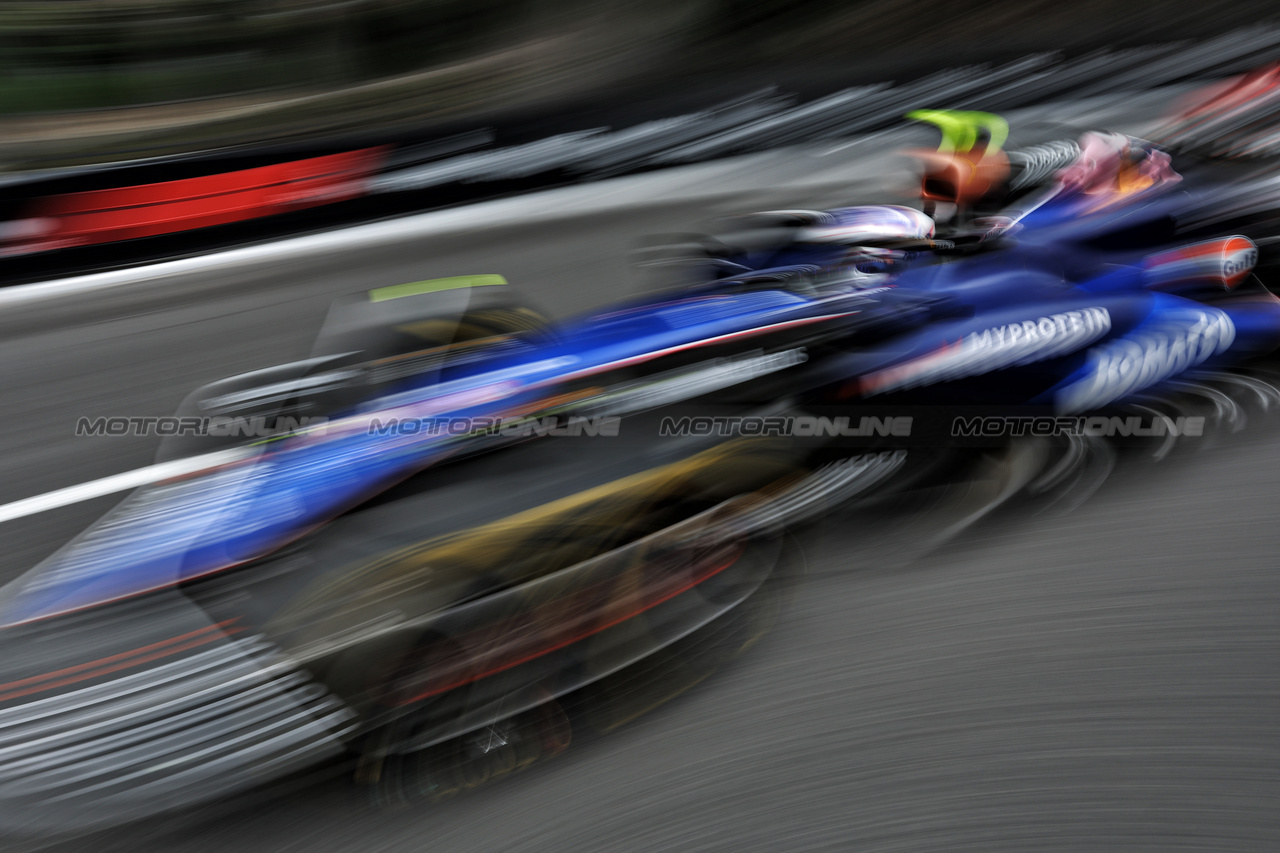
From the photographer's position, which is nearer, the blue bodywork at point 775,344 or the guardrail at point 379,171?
the blue bodywork at point 775,344

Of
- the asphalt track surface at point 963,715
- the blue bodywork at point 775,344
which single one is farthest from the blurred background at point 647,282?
the blue bodywork at point 775,344

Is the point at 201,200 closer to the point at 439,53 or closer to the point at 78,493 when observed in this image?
the point at 78,493

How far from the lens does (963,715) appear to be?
83.0 inches

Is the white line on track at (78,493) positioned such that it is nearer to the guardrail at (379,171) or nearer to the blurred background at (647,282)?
the blurred background at (647,282)

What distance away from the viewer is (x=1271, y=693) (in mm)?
2113

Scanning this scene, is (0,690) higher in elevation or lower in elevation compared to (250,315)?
lower

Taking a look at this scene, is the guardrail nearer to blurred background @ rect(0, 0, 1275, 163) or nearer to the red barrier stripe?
the red barrier stripe

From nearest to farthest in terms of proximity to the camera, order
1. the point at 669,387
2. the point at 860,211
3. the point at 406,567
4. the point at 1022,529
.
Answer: the point at 406,567, the point at 669,387, the point at 1022,529, the point at 860,211

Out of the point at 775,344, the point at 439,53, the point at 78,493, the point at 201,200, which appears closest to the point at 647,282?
the point at 775,344

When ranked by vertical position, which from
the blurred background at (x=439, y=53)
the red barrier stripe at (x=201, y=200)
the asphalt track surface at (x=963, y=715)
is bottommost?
the asphalt track surface at (x=963, y=715)

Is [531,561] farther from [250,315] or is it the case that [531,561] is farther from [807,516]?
[250,315]

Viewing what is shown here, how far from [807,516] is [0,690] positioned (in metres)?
1.87

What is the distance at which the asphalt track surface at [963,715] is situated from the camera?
1.87 meters

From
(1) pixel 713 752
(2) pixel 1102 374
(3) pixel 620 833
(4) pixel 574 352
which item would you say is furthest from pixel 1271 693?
(4) pixel 574 352
